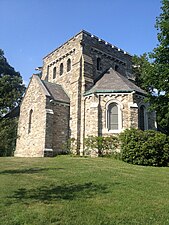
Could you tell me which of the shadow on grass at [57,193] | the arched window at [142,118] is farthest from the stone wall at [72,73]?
the shadow on grass at [57,193]

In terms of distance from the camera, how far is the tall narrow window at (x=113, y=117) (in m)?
20.6

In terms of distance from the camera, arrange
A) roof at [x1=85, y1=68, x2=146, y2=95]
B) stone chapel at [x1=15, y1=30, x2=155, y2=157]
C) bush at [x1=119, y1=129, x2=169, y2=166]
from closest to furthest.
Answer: bush at [x1=119, y1=129, x2=169, y2=166]
stone chapel at [x1=15, y1=30, x2=155, y2=157]
roof at [x1=85, y1=68, x2=146, y2=95]

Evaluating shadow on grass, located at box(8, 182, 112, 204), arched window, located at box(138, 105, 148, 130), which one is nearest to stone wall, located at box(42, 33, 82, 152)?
arched window, located at box(138, 105, 148, 130)

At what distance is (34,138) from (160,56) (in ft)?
43.6

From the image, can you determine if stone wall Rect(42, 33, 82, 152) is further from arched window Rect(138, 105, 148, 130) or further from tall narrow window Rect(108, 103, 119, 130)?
arched window Rect(138, 105, 148, 130)

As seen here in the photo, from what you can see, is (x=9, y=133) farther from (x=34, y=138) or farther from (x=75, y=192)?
(x=34, y=138)

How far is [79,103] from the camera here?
74.5ft

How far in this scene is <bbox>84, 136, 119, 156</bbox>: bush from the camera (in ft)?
62.2

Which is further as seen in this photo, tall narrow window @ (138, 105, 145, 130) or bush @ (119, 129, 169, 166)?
tall narrow window @ (138, 105, 145, 130)

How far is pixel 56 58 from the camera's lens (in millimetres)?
28625

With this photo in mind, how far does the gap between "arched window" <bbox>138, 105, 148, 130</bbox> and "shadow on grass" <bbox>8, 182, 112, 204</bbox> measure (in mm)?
13590

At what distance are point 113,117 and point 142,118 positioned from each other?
2899 millimetres

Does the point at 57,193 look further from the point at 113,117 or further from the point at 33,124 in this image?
the point at 33,124

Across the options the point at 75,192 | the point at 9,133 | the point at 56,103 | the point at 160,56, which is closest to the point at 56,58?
the point at 56,103
